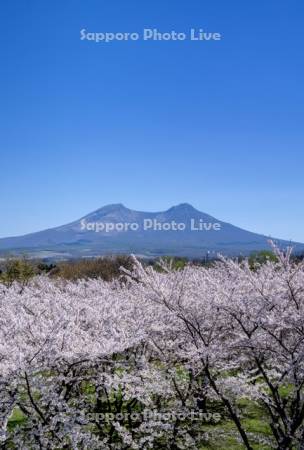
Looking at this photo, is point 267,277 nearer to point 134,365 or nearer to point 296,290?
point 296,290

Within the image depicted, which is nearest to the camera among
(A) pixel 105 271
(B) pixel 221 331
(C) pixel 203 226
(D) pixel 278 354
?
(D) pixel 278 354

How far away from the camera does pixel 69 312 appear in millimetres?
8742

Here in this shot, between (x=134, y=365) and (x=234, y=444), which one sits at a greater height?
(x=134, y=365)

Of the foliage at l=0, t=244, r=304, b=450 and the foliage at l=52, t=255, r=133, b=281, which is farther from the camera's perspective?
the foliage at l=52, t=255, r=133, b=281

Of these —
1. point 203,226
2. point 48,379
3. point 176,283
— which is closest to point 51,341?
point 48,379

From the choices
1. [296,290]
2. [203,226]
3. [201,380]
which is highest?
[203,226]

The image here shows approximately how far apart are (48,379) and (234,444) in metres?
4.29

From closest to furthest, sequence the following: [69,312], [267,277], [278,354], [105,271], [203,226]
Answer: [278,354], [267,277], [69,312], [203,226], [105,271]

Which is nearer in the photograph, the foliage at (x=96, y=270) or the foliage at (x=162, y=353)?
the foliage at (x=162, y=353)

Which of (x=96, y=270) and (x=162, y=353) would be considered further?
(x=96, y=270)

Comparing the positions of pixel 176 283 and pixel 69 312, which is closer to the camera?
pixel 176 283

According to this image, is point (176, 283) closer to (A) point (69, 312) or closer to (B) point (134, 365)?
(B) point (134, 365)

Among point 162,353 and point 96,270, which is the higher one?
point 162,353

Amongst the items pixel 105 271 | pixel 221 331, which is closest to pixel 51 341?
pixel 221 331
